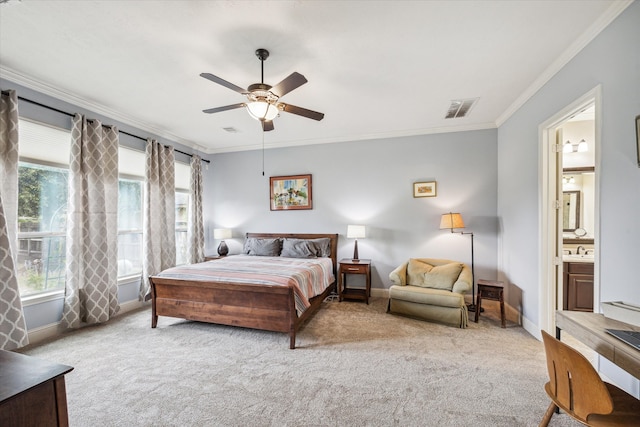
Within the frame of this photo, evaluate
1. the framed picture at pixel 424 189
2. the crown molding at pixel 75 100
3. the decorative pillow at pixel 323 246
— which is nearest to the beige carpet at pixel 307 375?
the decorative pillow at pixel 323 246

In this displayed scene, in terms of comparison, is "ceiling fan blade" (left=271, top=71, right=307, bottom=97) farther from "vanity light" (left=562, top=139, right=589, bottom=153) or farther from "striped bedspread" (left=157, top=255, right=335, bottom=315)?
"vanity light" (left=562, top=139, right=589, bottom=153)

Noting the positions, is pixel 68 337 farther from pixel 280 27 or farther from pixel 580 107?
pixel 580 107

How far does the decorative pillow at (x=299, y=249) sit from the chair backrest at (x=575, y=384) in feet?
11.3

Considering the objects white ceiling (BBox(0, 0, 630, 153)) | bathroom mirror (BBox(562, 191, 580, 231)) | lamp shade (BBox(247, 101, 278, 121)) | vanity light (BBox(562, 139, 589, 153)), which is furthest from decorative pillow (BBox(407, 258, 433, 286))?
lamp shade (BBox(247, 101, 278, 121))

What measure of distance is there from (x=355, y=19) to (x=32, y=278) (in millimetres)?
4309

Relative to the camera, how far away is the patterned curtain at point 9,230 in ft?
8.42

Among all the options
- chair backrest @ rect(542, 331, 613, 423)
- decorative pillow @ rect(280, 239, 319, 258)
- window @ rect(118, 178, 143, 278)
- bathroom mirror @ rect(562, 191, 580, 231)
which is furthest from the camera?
decorative pillow @ rect(280, 239, 319, 258)

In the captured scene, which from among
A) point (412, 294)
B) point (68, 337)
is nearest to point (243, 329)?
point (68, 337)

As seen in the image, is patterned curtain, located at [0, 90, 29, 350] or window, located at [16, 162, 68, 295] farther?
window, located at [16, 162, 68, 295]

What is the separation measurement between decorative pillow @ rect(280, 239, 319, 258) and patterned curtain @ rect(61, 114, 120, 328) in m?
2.47

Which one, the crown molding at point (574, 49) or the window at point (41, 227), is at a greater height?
the crown molding at point (574, 49)

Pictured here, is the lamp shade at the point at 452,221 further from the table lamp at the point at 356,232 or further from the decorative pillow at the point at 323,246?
the decorative pillow at the point at 323,246

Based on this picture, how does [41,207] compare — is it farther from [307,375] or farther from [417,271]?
[417,271]

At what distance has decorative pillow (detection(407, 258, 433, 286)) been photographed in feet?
12.4
